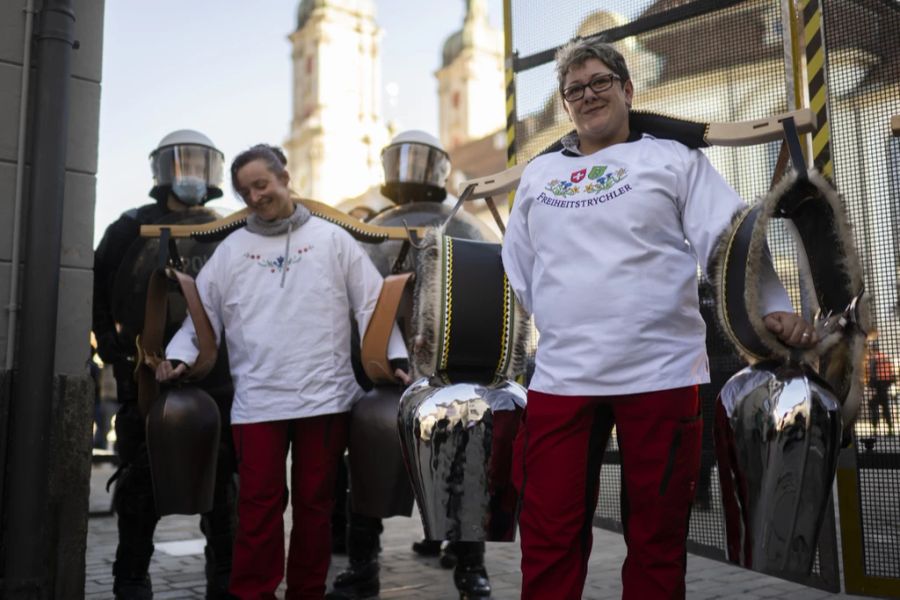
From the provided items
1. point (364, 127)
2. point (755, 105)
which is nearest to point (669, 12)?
point (755, 105)

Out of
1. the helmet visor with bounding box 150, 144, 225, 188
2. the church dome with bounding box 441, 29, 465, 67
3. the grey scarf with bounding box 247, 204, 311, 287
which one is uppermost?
the church dome with bounding box 441, 29, 465, 67

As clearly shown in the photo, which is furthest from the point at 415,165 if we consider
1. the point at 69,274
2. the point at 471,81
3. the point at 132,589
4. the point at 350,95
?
the point at 471,81

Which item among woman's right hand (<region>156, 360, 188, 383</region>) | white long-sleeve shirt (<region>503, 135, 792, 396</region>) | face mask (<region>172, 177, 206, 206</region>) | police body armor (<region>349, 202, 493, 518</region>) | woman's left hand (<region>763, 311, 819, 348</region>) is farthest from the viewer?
face mask (<region>172, 177, 206, 206</region>)

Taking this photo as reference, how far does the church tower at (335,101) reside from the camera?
5197 centimetres

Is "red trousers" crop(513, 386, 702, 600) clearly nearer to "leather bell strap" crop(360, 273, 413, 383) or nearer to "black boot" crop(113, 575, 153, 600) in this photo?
"leather bell strap" crop(360, 273, 413, 383)

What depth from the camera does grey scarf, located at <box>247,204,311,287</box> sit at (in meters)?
3.46

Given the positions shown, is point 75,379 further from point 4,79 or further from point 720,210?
point 720,210

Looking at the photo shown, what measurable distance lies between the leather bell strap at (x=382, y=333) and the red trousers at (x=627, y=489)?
1.14 meters

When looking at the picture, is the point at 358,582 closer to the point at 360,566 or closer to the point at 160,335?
the point at 360,566

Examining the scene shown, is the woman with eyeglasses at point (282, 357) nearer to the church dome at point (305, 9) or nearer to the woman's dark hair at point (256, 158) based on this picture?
the woman's dark hair at point (256, 158)

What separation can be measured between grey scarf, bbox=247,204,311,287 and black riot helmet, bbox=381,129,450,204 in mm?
1676

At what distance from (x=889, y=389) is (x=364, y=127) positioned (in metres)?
51.5

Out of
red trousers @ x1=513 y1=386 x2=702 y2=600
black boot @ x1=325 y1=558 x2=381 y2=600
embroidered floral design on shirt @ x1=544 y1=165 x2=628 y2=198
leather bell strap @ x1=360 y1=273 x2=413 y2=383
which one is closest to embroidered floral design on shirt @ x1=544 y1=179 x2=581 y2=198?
embroidered floral design on shirt @ x1=544 y1=165 x2=628 y2=198

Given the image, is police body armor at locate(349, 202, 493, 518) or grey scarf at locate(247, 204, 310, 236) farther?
grey scarf at locate(247, 204, 310, 236)
